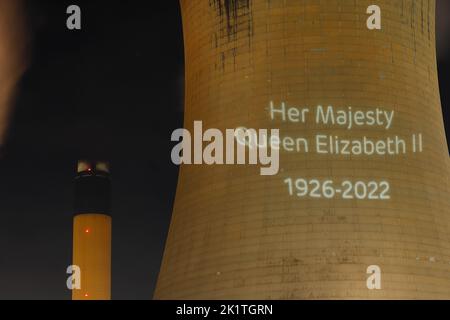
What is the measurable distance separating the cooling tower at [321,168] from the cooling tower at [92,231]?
1615cm

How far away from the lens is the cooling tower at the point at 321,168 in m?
21.4

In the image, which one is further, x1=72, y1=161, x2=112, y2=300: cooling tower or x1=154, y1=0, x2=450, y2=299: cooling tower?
x1=72, y1=161, x2=112, y2=300: cooling tower

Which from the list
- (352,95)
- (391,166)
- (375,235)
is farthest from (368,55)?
(375,235)

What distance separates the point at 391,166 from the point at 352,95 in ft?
5.38

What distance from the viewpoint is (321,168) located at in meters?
21.8

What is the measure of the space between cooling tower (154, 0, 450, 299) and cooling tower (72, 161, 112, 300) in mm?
16152

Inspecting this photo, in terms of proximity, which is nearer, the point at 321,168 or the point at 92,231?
the point at 321,168

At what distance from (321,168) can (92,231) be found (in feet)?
63.3

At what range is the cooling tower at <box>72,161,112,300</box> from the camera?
129 ft

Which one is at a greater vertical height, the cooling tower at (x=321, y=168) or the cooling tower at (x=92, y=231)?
A: the cooling tower at (x=92, y=231)

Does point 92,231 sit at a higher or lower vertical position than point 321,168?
higher

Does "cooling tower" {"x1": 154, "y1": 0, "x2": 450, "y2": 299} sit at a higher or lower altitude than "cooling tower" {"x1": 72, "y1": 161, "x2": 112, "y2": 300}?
lower

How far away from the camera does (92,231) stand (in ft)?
130
